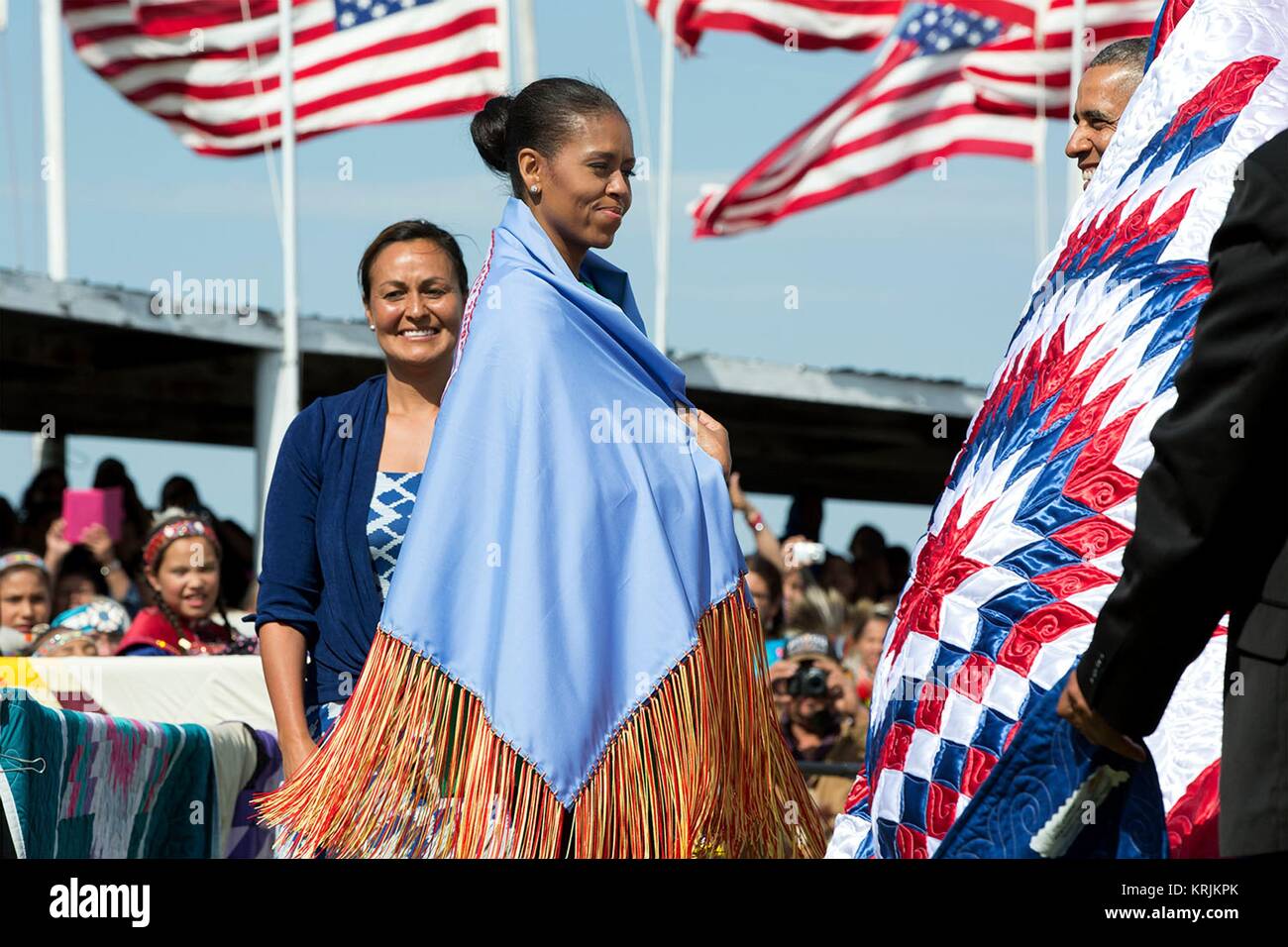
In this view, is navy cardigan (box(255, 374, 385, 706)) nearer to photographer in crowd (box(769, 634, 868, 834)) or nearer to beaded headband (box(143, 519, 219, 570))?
beaded headband (box(143, 519, 219, 570))

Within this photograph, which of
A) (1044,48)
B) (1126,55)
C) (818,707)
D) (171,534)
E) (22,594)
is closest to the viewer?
(1126,55)

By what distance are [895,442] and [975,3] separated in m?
3.75

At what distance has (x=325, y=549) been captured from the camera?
12.6 feet

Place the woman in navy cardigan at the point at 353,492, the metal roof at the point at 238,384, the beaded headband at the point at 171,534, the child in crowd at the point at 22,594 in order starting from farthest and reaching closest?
1. the metal roof at the point at 238,384
2. the child in crowd at the point at 22,594
3. the beaded headband at the point at 171,534
4. the woman in navy cardigan at the point at 353,492

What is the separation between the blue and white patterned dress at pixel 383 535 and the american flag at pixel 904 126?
9.98m

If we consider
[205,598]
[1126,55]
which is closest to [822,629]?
[205,598]

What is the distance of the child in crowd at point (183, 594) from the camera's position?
6539 mm

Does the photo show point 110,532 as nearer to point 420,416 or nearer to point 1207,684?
point 420,416

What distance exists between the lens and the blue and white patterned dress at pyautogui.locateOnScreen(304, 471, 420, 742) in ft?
12.5

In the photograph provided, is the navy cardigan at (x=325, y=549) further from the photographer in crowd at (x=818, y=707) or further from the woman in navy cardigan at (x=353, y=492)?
the photographer in crowd at (x=818, y=707)

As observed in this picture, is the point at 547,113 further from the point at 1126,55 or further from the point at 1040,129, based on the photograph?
the point at 1040,129

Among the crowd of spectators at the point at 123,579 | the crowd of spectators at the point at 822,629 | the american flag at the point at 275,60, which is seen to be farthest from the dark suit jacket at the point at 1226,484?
the american flag at the point at 275,60

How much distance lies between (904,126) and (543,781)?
10.9 metres

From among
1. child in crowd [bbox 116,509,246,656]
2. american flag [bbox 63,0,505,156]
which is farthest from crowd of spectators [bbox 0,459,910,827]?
american flag [bbox 63,0,505,156]
